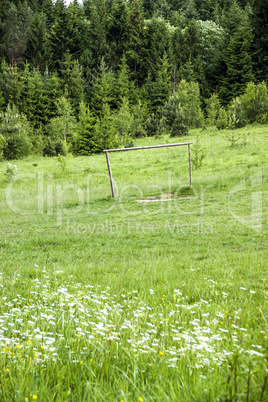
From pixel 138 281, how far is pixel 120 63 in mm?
67791

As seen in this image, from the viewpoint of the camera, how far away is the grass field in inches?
62.4

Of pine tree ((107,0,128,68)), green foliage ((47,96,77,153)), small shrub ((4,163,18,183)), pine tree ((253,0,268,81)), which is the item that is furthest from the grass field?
pine tree ((107,0,128,68))

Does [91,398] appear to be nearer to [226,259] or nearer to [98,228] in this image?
[226,259]

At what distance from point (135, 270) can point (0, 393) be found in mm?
3749

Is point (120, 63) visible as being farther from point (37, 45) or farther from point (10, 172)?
point (10, 172)

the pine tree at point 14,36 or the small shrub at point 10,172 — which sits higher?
the pine tree at point 14,36

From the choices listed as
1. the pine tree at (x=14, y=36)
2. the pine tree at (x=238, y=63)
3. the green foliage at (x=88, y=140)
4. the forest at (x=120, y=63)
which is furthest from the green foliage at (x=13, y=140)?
the pine tree at (x=238, y=63)

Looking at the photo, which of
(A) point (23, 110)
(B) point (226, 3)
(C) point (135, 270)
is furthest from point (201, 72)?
(C) point (135, 270)

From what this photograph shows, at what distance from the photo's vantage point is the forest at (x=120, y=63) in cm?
4631

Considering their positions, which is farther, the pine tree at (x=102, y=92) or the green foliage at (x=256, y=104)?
the pine tree at (x=102, y=92)

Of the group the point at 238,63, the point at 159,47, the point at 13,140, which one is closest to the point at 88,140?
the point at 13,140

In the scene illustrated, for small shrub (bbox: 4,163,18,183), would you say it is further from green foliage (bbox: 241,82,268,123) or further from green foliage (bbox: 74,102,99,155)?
green foliage (bbox: 241,82,268,123)

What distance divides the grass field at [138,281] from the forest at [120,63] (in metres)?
24.2

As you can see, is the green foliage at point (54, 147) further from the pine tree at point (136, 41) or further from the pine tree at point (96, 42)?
the pine tree at point (136, 41)
